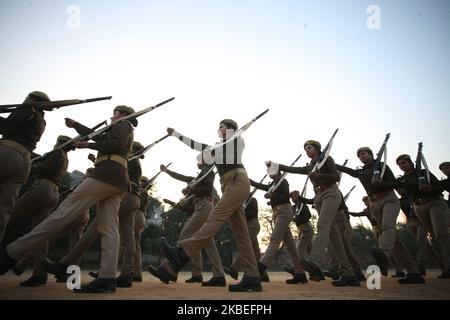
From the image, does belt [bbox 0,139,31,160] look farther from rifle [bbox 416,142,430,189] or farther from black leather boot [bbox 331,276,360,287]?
rifle [bbox 416,142,430,189]

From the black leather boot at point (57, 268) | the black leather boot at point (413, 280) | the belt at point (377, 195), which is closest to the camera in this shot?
the black leather boot at point (57, 268)

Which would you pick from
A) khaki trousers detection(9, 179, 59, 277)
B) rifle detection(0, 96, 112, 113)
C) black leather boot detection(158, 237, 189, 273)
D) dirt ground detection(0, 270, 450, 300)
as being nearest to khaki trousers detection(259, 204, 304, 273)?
dirt ground detection(0, 270, 450, 300)

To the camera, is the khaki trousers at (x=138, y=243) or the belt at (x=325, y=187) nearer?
the belt at (x=325, y=187)

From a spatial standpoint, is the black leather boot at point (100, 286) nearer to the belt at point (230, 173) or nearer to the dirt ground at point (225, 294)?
the dirt ground at point (225, 294)

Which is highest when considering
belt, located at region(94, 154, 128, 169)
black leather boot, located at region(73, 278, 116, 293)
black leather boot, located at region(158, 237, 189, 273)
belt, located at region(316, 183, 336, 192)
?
belt, located at region(94, 154, 128, 169)

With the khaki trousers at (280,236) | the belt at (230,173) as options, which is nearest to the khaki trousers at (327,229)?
the khaki trousers at (280,236)

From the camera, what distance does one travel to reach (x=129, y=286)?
561cm

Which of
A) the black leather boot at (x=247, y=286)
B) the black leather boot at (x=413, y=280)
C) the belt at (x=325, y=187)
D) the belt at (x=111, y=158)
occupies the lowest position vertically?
the black leather boot at (x=413, y=280)

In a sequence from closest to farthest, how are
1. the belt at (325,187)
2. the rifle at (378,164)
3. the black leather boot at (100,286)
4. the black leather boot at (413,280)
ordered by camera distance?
1. the black leather boot at (100,286)
2. the belt at (325,187)
3. the rifle at (378,164)
4. the black leather boot at (413,280)

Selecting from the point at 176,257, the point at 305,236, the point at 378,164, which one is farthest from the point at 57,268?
the point at 305,236

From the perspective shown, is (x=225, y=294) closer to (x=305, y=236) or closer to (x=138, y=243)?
(x=138, y=243)

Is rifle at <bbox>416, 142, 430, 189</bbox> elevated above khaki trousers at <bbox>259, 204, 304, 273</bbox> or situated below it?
above

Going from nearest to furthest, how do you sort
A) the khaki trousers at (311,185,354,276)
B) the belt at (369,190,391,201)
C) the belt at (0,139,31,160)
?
the belt at (0,139,31,160)
the khaki trousers at (311,185,354,276)
the belt at (369,190,391,201)
